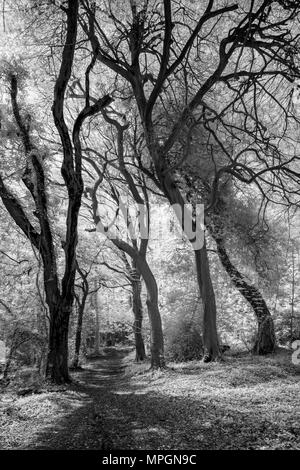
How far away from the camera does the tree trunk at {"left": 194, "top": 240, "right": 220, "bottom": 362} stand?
10320 millimetres

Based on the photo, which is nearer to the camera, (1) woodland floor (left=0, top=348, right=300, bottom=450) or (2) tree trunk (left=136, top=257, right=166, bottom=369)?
(1) woodland floor (left=0, top=348, right=300, bottom=450)

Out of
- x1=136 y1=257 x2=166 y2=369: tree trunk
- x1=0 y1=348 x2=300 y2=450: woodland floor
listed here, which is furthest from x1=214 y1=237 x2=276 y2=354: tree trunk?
x1=0 y1=348 x2=300 y2=450: woodland floor

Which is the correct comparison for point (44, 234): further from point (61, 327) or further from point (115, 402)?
point (115, 402)

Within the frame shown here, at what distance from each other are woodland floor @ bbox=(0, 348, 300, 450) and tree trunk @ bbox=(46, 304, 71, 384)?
41 centimetres

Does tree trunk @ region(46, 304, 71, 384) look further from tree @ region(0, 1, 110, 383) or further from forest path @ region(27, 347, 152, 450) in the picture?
forest path @ region(27, 347, 152, 450)

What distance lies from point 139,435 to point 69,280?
181 inches

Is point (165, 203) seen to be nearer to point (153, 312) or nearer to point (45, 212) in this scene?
point (153, 312)

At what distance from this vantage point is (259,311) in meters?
11.8

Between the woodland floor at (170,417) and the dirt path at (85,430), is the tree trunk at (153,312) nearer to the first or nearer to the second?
the woodland floor at (170,417)

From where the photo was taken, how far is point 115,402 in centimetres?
633

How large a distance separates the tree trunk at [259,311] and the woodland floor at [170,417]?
3.63 metres

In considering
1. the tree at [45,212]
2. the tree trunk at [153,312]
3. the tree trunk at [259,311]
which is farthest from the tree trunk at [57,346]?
the tree trunk at [259,311]

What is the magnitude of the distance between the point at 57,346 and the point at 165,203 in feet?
25.8
